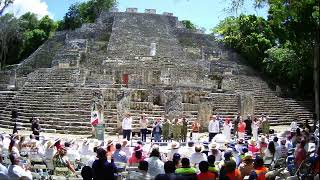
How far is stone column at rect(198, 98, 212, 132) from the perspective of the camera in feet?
83.4

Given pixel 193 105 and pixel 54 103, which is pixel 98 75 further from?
pixel 193 105

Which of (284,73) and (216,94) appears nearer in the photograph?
(216,94)

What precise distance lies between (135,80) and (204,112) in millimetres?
8656

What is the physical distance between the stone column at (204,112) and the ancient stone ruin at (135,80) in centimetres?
5

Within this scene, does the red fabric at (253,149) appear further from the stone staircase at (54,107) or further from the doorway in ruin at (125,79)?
the doorway in ruin at (125,79)

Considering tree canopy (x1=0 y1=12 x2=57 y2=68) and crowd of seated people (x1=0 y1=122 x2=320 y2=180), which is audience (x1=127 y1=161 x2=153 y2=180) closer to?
crowd of seated people (x1=0 y1=122 x2=320 y2=180)

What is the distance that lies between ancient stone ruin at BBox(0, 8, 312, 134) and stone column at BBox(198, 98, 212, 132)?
51mm

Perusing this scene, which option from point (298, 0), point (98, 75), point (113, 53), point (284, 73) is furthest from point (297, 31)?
point (113, 53)

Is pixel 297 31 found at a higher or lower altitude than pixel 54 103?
higher

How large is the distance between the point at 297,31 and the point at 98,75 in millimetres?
16751

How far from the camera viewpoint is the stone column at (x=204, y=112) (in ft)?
83.4

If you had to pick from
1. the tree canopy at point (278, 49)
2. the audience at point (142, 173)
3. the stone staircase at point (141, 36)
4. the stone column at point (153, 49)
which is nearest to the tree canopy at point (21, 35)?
the stone staircase at point (141, 36)

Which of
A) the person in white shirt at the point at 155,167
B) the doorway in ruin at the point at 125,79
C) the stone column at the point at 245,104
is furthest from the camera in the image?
the doorway in ruin at the point at 125,79

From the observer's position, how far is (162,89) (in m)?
28.7
